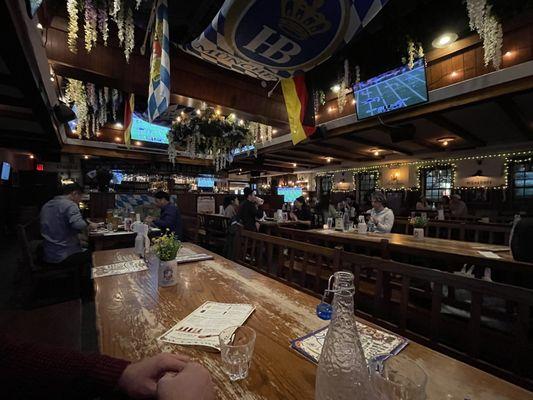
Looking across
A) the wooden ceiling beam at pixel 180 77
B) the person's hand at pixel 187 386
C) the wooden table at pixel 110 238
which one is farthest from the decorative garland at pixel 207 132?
the person's hand at pixel 187 386

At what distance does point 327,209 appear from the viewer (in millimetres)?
9570

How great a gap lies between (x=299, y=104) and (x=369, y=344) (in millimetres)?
3537

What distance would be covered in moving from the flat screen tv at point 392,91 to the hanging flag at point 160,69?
13.9ft

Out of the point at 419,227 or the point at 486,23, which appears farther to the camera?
A: the point at 419,227

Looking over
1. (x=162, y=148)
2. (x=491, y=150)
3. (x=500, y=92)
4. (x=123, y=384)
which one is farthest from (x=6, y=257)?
(x=491, y=150)

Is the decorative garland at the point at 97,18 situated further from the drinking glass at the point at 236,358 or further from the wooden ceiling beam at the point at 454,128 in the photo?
the wooden ceiling beam at the point at 454,128

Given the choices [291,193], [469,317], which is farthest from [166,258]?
[291,193]

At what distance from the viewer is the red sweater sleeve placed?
755mm

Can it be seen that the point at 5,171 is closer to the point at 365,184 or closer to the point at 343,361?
the point at 343,361

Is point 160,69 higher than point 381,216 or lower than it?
higher

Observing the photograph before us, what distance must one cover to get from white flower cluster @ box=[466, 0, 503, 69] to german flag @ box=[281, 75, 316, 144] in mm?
2194

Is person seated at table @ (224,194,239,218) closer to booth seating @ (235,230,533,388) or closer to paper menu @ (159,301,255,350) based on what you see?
booth seating @ (235,230,533,388)

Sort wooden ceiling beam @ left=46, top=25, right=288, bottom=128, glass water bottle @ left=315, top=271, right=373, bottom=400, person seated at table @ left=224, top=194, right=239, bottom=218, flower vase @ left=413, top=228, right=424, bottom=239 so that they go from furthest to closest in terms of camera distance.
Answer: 1. person seated at table @ left=224, top=194, right=239, bottom=218
2. flower vase @ left=413, top=228, right=424, bottom=239
3. wooden ceiling beam @ left=46, top=25, right=288, bottom=128
4. glass water bottle @ left=315, top=271, right=373, bottom=400

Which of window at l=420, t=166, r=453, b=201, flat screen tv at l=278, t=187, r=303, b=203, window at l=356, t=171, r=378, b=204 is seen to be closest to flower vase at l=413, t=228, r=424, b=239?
window at l=420, t=166, r=453, b=201
